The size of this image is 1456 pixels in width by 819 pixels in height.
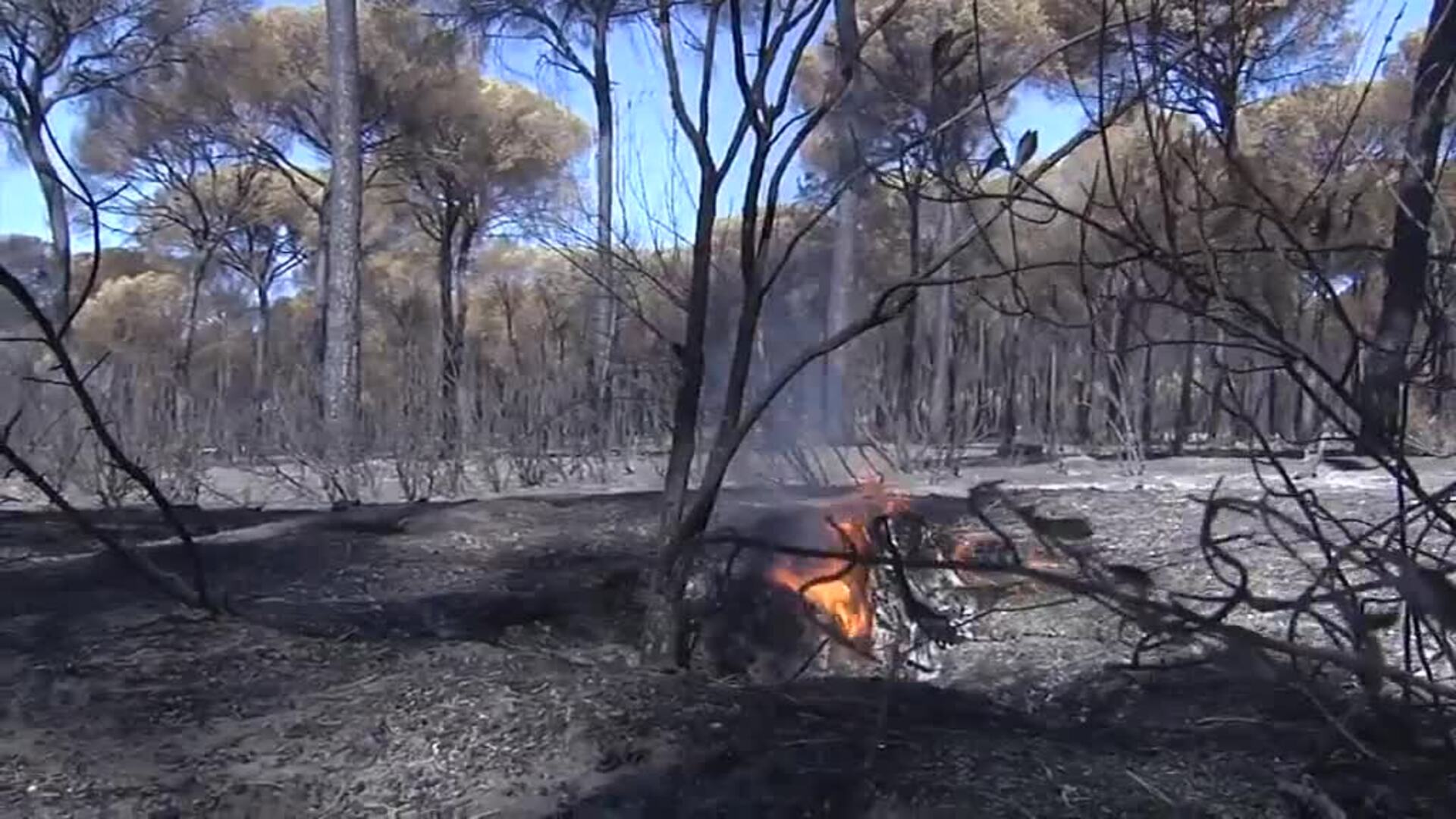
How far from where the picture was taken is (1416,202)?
2609 mm

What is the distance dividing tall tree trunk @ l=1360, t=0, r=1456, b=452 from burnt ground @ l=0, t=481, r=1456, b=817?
516 millimetres

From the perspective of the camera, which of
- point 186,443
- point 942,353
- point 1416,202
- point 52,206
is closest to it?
point 1416,202

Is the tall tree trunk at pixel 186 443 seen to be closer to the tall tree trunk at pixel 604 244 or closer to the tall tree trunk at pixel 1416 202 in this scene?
the tall tree trunk at pixel 604 244

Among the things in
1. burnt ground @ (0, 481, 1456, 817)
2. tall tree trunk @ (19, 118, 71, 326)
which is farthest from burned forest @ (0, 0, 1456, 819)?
tall tree trunk @ (19, 118, 71, 326)

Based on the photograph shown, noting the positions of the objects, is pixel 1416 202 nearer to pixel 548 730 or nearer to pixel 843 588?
pixel 548 730

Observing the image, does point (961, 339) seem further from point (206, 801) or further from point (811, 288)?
point (206, 801)

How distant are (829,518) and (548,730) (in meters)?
0.78

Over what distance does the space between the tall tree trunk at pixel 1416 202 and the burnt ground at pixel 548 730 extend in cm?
52

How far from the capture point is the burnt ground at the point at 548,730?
3068mm

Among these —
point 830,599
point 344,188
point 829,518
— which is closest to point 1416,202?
point 829,518

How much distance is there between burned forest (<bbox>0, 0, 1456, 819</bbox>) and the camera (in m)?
2.42

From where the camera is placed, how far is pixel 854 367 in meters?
12.2

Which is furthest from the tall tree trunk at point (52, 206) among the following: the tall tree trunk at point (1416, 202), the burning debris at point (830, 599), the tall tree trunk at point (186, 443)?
the tall tree trunk at point (1416, 202)

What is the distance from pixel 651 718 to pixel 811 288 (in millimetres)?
15681
